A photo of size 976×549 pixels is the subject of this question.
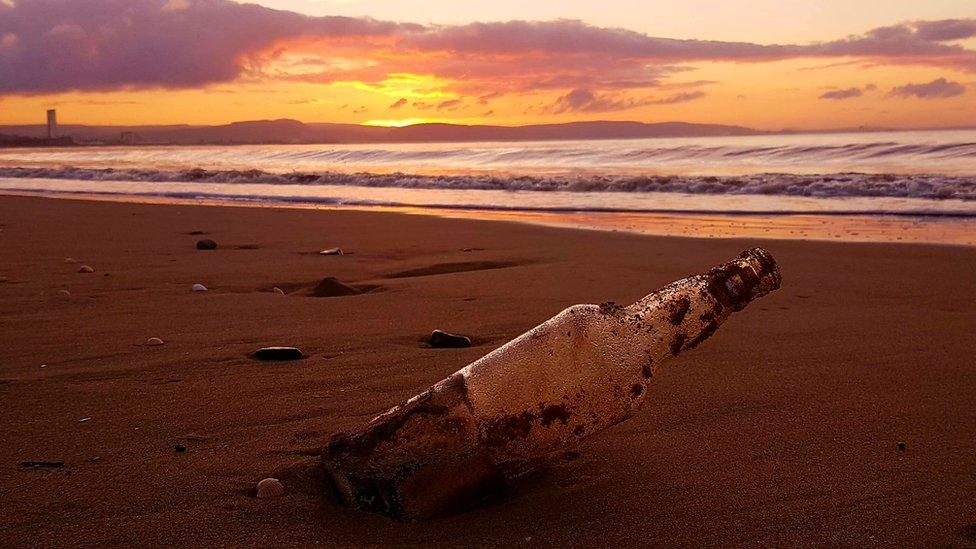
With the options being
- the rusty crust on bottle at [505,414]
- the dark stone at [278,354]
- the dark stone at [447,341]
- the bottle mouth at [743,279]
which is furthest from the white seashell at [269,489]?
the dark stone at [447,341]

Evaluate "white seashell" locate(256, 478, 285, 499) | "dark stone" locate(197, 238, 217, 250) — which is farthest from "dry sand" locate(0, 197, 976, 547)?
"dark stone" locate(197, 238, 217, 250)

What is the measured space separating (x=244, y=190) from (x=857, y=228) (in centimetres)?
1262

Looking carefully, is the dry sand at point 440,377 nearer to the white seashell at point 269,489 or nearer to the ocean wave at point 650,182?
the white seashell at point 269,489

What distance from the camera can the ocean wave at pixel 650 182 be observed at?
13.1m

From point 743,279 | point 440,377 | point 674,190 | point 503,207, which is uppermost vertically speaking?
point 743,279

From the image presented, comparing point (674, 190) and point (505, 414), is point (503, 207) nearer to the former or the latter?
point (674, 190)

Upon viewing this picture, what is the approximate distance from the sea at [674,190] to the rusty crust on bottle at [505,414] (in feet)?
19.6

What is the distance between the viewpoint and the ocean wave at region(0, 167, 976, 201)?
13148mm

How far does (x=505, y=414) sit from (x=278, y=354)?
1.48 m

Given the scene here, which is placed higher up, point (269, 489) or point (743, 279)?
point (743, 279)

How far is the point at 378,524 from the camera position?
1.75 m

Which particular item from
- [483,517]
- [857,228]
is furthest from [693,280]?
[857,228]

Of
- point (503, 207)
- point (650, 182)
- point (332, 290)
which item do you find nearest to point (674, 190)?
point (650, 182)

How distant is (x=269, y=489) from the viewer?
1.90 meters
